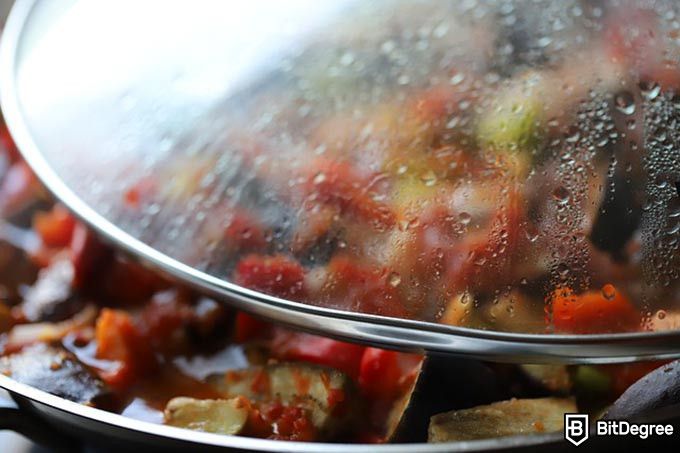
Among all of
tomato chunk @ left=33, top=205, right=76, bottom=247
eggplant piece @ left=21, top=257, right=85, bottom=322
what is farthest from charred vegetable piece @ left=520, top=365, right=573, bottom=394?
tomato chunk @ left=33, top=205, right=76, bottom=247

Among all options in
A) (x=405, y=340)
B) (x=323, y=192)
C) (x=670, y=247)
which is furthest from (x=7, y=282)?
(x=670, y=247)

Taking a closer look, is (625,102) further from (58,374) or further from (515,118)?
(58,374)

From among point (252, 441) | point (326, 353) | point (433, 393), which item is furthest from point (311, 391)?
point (252, 441)

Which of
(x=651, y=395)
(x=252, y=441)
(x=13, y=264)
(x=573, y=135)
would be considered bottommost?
(x=13, y=264)

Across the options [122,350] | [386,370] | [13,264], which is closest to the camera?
[386,370]

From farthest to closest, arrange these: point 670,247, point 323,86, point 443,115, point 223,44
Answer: point 223,44, point 323,86, point 443,115, point 670,247

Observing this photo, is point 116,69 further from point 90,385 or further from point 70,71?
point 90,385

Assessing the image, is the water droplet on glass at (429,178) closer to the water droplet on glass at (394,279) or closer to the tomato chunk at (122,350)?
the water droplet on glass at (394,279)
